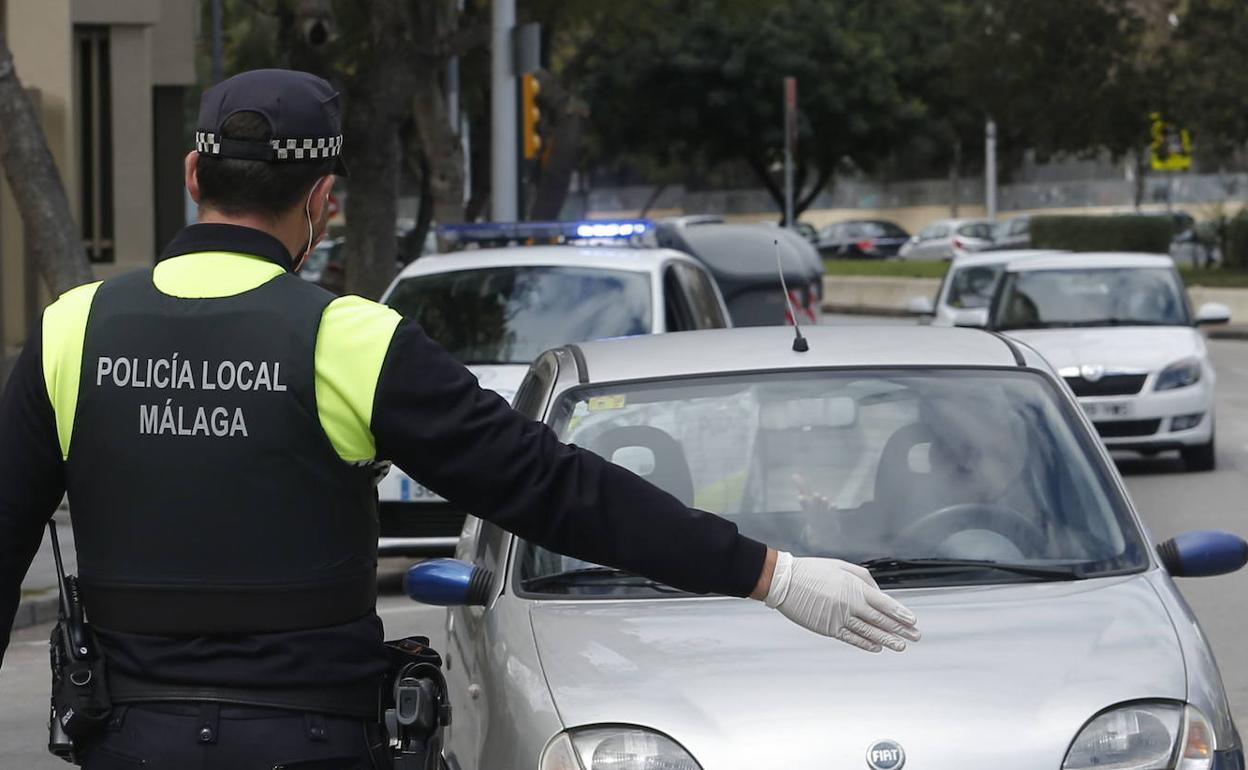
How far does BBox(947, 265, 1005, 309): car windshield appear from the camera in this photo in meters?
20.2

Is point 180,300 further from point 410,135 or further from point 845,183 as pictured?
point 845,183

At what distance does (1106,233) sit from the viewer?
4428 centimetres

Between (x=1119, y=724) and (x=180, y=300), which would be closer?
(x=180, y=300)

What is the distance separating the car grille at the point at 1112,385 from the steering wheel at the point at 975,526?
10.3m

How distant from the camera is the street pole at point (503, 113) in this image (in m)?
21.2

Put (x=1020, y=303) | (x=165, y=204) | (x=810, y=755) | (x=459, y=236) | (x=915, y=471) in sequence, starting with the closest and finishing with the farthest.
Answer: (x=810, y=755) → (x=915, y=471) → (x=459, y=236) → (x=1020, y=303) → (x=165, y=204)

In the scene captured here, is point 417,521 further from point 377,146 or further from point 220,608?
point 377,146

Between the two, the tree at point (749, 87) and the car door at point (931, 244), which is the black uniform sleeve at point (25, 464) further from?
the car door at point (931, 244)

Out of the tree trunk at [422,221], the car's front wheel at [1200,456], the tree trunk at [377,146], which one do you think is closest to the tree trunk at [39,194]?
the tree trunk at [377,146]

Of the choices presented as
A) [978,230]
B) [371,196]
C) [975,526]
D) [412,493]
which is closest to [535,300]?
[412,493]

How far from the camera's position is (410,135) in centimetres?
4259

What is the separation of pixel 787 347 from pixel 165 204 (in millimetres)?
23552

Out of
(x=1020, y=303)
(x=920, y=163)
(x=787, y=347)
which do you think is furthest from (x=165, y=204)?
(x=920, y=163)

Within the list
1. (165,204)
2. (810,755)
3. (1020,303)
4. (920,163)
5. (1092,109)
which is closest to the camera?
(810,755)
